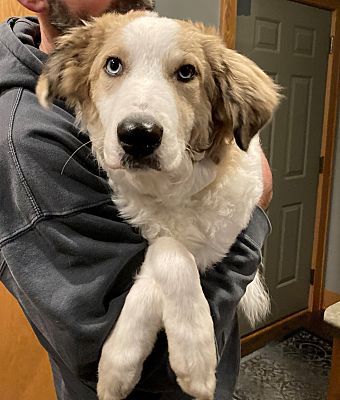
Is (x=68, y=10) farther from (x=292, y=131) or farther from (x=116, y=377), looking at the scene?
(x=292, y=131)

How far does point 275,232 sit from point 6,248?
2.67 metres

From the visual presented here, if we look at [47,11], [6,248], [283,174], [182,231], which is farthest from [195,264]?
[283,174]

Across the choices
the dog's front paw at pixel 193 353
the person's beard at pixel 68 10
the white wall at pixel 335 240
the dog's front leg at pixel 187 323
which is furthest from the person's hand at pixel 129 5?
the white wall at pixel 335 240


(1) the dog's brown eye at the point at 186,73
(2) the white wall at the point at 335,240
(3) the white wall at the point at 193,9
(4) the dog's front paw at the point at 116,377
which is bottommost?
(2) the white wall at the point at 335,240

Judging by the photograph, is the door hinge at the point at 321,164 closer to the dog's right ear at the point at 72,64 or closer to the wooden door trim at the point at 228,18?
the wooden door trim at the point at 228,18

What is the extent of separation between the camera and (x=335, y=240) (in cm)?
374

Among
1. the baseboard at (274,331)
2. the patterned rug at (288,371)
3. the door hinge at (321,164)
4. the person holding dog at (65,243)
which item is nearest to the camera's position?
the person holding dog at (65,243)

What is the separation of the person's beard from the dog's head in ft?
0.21

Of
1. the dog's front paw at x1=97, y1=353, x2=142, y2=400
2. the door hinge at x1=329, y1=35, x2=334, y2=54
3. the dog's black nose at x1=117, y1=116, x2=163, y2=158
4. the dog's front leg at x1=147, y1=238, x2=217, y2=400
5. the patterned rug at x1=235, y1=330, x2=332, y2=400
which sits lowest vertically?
the patterned rug at x1=235, y1=330, x2=332, y2=400

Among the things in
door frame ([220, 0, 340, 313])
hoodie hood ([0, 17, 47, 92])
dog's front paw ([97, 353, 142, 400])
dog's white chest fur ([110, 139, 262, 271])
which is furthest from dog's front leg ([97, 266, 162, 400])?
door frame ([220, 0, 340, 313])

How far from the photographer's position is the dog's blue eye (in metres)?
1.01

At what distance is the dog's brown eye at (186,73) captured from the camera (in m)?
1.01

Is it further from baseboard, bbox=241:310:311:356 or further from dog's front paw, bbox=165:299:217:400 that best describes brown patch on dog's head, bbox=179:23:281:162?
baseboard, bbox=241:310:311:356

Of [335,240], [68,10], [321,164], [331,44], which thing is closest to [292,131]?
[321,164]
